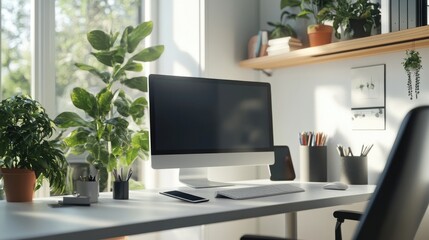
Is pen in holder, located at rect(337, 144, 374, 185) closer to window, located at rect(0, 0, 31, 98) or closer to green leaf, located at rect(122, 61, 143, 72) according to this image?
green leaf, located at rect(122, 61, 143, 72)

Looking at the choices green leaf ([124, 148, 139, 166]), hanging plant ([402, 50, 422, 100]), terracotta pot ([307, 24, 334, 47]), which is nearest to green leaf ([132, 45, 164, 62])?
green leaf ([124, 148, 139, 166])

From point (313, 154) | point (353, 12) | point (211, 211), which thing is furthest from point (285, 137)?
point (211, 211)

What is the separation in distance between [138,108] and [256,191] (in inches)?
37.9

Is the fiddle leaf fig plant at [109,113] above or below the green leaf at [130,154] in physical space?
above

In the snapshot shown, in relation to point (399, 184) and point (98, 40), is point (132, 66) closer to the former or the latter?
point (98, 40)

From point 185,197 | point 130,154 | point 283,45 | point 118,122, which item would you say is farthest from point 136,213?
point 283,45

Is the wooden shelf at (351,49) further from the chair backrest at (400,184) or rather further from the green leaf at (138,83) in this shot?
the chair backrest at (400,184)

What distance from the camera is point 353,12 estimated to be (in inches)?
95.3

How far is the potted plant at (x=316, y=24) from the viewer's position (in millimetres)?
2549

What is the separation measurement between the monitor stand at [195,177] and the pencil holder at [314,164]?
0.48 metres

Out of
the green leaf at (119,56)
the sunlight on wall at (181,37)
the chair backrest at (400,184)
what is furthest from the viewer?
the sunlight on wall at (181,37)

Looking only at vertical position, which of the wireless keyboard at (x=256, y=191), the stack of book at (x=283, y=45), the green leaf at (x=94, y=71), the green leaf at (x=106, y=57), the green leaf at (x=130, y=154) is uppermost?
the stack of book at (x=283, y=45)

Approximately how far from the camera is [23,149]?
5.92ft

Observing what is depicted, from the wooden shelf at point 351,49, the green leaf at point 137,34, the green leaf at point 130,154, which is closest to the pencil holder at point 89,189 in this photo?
the green leaf at point 130,154
